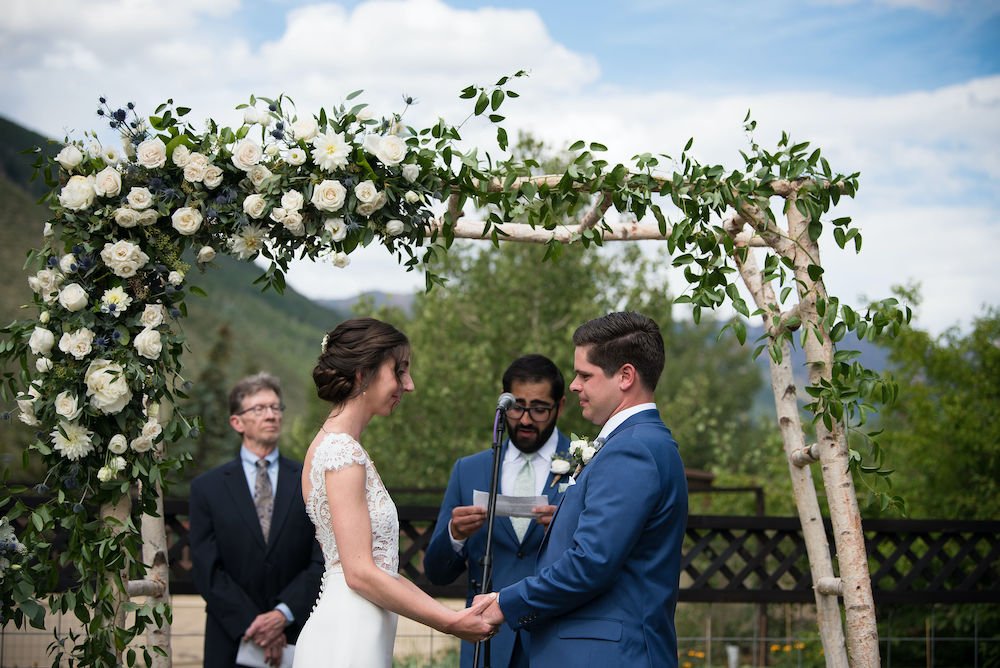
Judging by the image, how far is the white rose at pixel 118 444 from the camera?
3.47 m

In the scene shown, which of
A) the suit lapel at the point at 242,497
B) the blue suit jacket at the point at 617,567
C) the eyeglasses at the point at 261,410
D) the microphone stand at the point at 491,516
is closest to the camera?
the blue suit jacket at the point at 617,567

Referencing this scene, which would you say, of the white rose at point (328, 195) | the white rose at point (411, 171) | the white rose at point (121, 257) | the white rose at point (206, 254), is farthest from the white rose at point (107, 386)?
the white rose at point (411, 171)

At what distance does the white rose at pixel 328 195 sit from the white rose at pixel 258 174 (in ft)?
0.74

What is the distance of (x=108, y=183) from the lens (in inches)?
135

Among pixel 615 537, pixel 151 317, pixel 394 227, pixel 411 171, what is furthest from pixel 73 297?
pixel 615 537

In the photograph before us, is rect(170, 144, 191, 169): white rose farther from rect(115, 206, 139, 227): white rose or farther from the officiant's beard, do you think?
the officiant's beard

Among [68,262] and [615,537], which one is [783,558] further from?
[68,262]

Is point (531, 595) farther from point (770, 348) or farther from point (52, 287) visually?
point (52, 287)

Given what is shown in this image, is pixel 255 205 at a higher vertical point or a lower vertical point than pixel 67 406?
higher

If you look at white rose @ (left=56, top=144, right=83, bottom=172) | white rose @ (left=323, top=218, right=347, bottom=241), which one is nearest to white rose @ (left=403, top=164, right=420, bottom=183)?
white rose @ (left=323, top=218, right=347, bottom=241)

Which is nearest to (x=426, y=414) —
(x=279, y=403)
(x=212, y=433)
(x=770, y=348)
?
(x=279, y=403)

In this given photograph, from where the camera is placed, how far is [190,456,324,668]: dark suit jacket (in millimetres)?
4418

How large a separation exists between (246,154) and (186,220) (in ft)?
1.12

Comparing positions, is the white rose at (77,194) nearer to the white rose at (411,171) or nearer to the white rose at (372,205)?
the white rose at (372,205)
